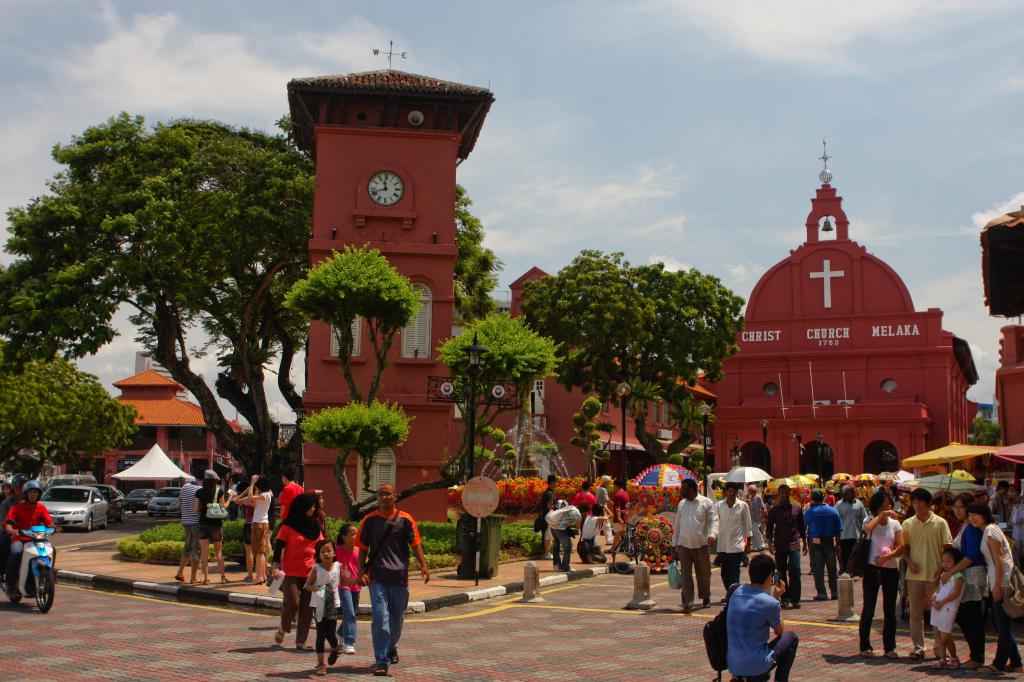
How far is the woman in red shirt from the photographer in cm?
1122

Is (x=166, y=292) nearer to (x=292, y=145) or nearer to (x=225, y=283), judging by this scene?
(x=225, y=283)

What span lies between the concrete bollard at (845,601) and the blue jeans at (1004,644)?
3.10 metres

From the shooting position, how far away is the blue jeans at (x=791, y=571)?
1483 cm

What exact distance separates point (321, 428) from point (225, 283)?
1740 cm

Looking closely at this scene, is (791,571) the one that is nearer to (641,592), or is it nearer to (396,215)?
(641,592)

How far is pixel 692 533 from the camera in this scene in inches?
549

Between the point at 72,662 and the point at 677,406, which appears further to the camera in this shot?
the point at 677,406

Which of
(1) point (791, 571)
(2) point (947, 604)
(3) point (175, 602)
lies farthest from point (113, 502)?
(2) point (947, 604)

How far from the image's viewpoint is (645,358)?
150ft

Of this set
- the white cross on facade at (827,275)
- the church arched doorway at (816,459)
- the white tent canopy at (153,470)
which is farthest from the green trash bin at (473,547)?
the white cross on facade at (827,275)

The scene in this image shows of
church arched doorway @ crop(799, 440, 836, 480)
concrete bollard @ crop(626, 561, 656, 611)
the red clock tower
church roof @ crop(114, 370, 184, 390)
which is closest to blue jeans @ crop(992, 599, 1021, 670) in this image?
concrete bollard @ crop(626, 561, 656, 611)

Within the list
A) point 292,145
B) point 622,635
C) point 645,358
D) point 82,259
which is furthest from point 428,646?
point 645,358

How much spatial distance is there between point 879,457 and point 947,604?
47.9 meters

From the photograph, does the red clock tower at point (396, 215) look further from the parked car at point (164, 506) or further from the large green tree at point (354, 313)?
the parked car at point (164, 506)
